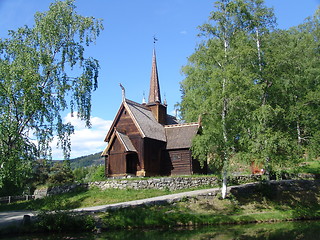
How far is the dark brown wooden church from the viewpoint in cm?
3170

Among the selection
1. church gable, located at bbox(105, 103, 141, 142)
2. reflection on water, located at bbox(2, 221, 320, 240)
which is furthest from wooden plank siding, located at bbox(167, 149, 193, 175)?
reflection on water, located at bbox(2, 221, 320, 240)

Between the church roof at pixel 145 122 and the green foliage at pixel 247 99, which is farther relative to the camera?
the church roof at pixel 145 122

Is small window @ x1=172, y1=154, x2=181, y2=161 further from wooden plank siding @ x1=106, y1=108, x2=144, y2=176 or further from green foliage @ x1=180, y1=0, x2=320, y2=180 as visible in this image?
green foliage @ x1=180, y1=0, x2=320, y2=180

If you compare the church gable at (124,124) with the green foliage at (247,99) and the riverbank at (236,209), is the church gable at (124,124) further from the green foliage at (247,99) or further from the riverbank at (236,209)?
the riverbank at (236,209)

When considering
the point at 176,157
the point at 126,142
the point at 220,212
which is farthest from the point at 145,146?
the point at 220,212

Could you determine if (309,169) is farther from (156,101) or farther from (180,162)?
(156,101)

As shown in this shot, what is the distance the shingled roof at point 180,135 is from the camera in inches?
1328

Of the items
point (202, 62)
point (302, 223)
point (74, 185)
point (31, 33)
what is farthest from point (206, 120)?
point (74, 185)

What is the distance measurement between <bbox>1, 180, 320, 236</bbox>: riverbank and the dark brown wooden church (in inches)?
399

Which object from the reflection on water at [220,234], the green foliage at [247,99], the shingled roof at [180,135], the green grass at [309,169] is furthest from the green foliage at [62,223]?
the green grass at [309,169]

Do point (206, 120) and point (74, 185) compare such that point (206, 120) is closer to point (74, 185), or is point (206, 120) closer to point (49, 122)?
point (49, 122)

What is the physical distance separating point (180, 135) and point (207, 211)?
14.4 metres

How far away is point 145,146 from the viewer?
32188mm

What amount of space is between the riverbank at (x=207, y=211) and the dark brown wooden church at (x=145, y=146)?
33.2 ft
